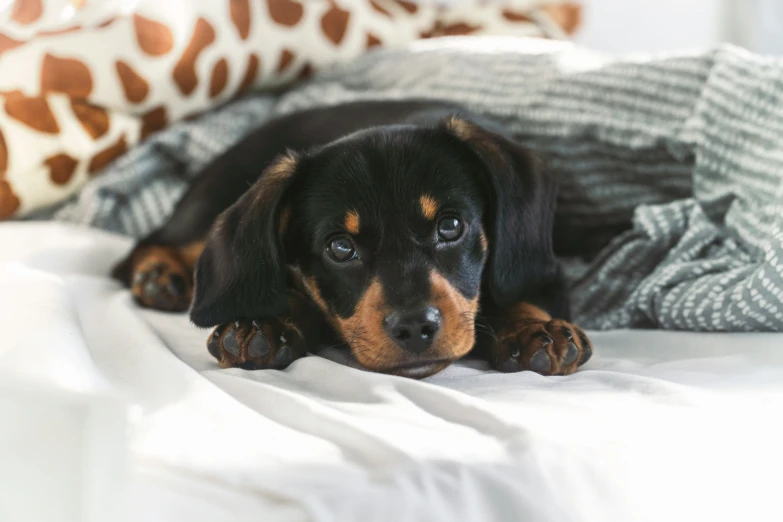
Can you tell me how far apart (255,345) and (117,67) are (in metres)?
1.47

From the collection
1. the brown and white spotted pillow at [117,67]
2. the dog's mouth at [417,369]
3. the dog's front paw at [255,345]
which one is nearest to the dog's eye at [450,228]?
the dog's mouth at [417,369]

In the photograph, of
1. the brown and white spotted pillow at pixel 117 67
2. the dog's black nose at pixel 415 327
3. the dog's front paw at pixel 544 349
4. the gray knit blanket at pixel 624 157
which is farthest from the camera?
the brown and white spotted pillow at pixel 117 67

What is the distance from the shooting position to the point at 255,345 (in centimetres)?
164

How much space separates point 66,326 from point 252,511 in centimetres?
64

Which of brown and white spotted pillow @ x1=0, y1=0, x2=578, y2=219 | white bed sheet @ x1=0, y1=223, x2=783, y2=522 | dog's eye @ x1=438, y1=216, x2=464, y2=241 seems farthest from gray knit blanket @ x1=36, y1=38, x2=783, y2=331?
dog's eye @ x1=438, y1=216, x2=464, y2=241

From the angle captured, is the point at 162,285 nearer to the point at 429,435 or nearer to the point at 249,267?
the point at 249,267

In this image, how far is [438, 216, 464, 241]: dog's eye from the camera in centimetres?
171

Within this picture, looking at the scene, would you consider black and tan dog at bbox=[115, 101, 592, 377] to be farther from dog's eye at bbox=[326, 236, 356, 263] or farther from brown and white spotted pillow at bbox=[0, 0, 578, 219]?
brown and white spotted pillow at bbox=[0, 0, 578, 219]

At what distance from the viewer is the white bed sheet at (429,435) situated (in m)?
1.05

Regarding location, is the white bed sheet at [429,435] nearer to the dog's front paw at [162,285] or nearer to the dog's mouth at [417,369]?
the dog's mouth at [417,369]

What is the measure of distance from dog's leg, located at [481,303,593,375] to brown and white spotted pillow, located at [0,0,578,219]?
163cm

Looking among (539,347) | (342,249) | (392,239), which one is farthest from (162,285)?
(539,347)

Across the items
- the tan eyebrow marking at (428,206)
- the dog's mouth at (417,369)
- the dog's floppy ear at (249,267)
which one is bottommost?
the dog's mouth at (417,369)

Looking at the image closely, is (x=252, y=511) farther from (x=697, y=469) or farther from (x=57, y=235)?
(x=57, y=235)
